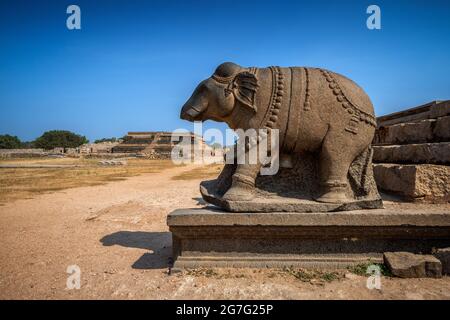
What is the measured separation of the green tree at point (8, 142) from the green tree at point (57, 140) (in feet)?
19.5

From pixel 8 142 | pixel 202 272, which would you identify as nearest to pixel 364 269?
pixel 202 272

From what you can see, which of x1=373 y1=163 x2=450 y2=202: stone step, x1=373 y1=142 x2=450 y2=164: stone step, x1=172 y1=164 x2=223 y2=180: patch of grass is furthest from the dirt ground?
x1=172 y1=164 x2=223 y2=180: patch of grass

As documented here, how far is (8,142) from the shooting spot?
66.5m

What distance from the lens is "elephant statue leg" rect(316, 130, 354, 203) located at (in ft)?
10.6

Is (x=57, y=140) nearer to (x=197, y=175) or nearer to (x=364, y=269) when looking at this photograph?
(x=197, y=175)

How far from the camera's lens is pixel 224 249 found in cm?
323

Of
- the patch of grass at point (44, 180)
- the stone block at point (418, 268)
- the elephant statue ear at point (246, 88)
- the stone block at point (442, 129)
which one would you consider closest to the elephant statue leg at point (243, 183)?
the elephant statue ear at point (246, 88)

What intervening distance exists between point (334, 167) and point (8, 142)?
264 feet

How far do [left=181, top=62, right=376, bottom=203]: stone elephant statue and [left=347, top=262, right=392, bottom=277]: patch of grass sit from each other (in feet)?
2.25

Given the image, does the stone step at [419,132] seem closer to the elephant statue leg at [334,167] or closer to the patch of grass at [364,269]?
the elephant statue leg at [334,167]

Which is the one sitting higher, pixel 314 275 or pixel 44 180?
pixel 314 275

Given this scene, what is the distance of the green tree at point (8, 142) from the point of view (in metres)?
65.4

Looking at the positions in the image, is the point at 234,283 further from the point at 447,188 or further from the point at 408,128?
the point at 408,128

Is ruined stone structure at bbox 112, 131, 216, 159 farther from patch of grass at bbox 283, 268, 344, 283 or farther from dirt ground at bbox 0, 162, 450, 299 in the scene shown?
patch of grass at bbox 283, 268, 344, 283
